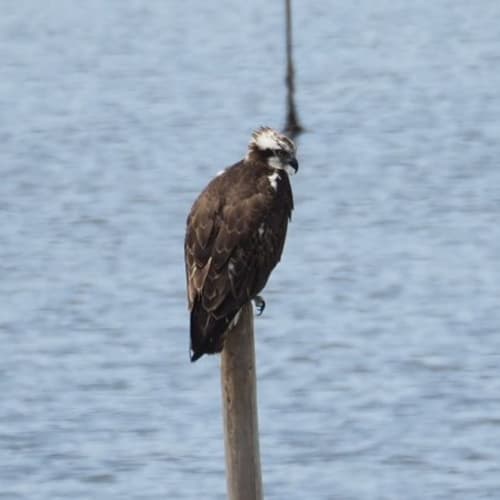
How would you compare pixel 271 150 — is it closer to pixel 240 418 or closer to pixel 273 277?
pixel 240 418

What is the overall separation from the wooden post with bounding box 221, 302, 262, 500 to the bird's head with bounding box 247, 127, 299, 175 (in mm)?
1647

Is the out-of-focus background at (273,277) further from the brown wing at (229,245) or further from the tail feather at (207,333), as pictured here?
the tail feather at (207,333)

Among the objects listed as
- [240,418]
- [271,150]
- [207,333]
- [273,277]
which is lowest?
[240,418]

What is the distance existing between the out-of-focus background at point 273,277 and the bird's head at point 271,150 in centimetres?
382

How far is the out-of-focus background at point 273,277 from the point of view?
13281 millimetres

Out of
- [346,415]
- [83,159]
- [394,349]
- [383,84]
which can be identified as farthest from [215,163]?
[346,415]

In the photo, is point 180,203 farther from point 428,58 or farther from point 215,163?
point 428,58

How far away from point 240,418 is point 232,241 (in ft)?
3.75

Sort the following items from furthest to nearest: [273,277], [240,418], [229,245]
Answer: [273,277]
[229,245]
[240,418]

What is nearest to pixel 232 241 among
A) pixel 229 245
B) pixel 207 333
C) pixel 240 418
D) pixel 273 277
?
pixel 229 245

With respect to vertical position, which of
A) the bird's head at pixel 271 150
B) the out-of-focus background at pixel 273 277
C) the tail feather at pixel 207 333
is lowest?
the tail feather at pixel 207 333

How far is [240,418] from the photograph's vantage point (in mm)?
7473

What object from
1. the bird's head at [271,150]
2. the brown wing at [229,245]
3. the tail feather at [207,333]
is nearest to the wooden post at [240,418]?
the tail feather at [207,333]

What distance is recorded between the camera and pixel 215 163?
24391 millimetres
